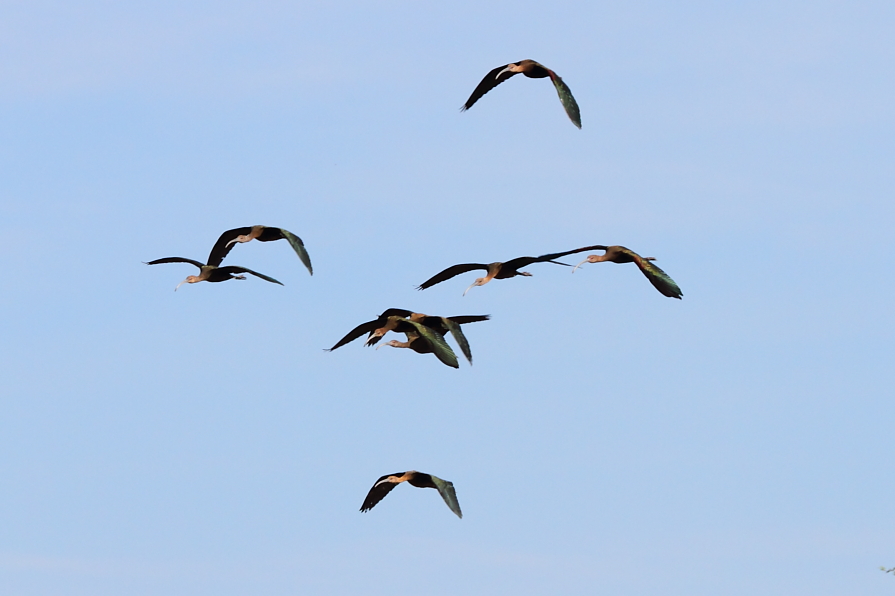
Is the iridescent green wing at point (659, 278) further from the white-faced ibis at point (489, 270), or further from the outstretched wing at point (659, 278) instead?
the white-faced ibis at point (489, 270)

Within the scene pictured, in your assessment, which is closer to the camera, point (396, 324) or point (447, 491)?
point (447, 491)

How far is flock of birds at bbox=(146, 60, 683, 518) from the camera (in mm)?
35781

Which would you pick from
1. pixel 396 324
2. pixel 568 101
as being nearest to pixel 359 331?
pixel 396 324

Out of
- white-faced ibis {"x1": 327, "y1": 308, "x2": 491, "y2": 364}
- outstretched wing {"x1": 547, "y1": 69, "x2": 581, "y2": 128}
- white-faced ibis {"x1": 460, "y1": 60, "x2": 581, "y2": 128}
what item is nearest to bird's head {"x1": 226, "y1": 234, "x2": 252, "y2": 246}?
white-faced ibis {"x1": 327, "y1": 308, "x2": 491, "y2": 364}

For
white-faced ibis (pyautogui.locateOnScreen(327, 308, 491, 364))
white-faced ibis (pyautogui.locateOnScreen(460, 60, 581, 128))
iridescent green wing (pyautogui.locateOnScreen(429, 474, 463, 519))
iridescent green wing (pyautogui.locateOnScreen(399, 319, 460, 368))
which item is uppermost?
white-faced ibis (pyautogui.locateOnScreen(460, 60, 581, 128))

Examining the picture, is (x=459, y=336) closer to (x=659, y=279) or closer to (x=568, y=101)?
(x=659, y=279)

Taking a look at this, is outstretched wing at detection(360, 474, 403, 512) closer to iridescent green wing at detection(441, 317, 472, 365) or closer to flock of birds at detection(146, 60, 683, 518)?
flock of birds at detection(146, 60, 683, 518)

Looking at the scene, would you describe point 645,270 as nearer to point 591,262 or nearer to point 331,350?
point 591,262

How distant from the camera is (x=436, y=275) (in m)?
40.9

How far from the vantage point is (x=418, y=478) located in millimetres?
35406

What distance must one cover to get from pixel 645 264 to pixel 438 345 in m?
5.22

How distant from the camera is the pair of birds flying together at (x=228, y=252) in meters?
37.4

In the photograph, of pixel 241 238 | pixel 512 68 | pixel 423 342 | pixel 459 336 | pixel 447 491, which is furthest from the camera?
pixel 241 238

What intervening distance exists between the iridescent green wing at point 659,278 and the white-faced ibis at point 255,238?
7.62 meters
